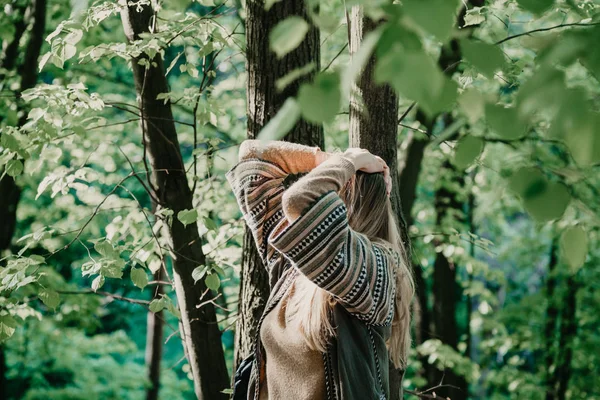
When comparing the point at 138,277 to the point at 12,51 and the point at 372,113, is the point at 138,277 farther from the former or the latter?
the point at 12,51

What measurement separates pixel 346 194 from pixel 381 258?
0.36 m

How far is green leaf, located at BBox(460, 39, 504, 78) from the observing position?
108 centimetres

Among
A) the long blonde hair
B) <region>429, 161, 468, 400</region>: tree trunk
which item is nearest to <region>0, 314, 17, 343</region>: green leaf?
the long blonde hair

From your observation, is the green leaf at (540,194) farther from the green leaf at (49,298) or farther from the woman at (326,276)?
the green leaf at (49,298)

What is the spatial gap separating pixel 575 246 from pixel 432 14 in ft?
1.78

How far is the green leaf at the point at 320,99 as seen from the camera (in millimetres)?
992

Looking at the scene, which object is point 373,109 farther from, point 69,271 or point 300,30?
point 69,271

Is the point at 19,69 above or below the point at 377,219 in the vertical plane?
above

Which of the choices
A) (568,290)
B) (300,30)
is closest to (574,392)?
(568,290)

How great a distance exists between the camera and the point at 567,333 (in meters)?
10.0

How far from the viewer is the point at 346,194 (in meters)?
2.42

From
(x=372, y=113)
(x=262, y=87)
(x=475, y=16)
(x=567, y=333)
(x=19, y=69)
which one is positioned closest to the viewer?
(x=372, y=113)

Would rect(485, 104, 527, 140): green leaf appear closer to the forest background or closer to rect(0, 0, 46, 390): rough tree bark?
the forest background

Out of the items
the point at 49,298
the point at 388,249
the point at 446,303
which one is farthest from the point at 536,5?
the point at 446,303
